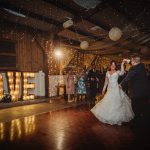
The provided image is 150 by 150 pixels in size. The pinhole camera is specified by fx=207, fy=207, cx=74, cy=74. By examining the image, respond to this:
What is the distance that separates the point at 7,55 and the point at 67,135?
6.08 m

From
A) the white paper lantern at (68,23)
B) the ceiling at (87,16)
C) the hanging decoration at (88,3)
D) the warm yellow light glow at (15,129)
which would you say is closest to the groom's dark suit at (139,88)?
the ceiling at (87,16)

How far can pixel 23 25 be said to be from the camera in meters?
9.67

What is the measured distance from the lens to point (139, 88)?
17.0 feet

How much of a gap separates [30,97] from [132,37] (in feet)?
19.0

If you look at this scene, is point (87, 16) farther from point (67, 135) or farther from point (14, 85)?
point (67, 135)

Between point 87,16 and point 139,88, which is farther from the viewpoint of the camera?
point 87,16

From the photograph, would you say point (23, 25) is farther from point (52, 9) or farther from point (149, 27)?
point (149, 27)

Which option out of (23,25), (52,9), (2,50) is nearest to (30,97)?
(2,50)

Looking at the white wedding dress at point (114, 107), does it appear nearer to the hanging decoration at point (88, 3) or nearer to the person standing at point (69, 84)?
the hanging decoration at point (88, 3)

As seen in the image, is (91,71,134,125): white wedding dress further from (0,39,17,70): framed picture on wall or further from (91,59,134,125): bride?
(0,39,17,70): framed picture on wall

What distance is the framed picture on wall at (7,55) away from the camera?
9.59m

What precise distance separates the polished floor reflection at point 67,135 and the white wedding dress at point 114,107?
25 cm

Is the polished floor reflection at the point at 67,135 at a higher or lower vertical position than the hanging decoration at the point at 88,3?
lower

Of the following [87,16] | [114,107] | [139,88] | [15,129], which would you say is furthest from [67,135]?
[87,16]
